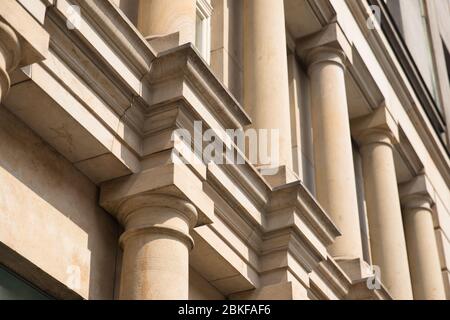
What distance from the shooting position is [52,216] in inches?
416

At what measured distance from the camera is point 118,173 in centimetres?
1153

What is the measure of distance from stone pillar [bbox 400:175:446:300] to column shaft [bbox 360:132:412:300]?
2771 millimetres

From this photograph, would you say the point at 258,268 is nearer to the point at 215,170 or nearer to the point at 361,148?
the point at 215,170

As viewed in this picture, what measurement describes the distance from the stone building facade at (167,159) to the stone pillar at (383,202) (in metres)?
0.26

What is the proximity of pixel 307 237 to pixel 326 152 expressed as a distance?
504 cm

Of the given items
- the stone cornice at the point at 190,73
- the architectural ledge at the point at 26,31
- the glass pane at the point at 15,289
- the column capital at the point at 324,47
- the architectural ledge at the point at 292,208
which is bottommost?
the glass pane at the point at 15,289

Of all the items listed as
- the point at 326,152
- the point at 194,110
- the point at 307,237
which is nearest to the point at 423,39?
the point at 326,152

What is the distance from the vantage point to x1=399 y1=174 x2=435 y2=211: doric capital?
2591cm

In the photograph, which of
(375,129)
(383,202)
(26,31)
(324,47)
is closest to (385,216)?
(383,202)

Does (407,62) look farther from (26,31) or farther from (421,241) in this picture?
(26,31)

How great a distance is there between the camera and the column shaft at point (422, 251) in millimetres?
23906

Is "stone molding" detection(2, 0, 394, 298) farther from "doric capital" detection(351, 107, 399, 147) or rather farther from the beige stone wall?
"doric capital" detection(351, 107, 399, 147)

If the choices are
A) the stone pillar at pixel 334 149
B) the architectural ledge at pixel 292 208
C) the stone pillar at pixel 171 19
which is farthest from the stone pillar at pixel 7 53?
the stone pillar at pixel 334 149

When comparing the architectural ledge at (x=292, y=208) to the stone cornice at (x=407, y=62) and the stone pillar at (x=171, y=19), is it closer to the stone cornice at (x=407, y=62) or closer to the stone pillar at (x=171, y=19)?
the stone pillar at (x=171, y=19)
